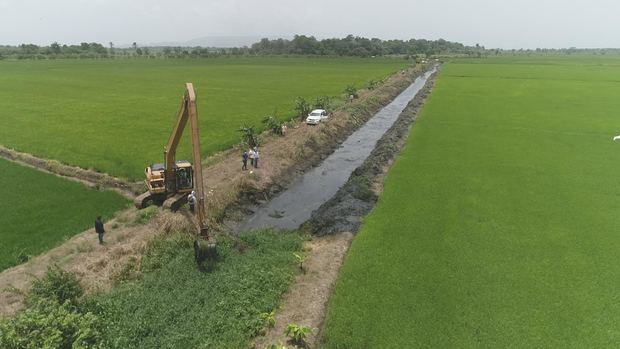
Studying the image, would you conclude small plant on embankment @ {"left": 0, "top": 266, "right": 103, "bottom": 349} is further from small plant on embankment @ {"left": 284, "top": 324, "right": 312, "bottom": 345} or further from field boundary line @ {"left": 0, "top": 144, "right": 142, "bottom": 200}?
field boundary line @ {"left": 0, "top": 144, "right": 142, "bottom": 200}

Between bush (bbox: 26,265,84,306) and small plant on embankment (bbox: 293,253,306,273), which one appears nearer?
bush (bbox: 26,265,84,306)

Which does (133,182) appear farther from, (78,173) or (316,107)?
(316,107)

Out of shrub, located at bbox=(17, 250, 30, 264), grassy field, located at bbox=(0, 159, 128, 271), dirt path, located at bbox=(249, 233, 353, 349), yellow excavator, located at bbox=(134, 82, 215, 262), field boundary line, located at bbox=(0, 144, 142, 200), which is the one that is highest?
yellow excavator, located at bbox=(134, 82, 215, 262)

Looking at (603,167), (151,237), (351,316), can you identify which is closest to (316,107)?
(603,167)

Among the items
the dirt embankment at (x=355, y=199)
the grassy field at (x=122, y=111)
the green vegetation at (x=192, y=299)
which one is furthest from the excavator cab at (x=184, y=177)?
the grassy field at (x=122, y=111)

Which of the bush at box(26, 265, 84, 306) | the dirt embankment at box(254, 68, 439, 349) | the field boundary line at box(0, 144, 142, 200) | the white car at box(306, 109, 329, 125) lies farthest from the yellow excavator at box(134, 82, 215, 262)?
the white car at box(306, 109, 329, 125)

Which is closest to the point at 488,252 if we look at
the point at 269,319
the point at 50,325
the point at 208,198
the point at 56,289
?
the point at 269,319
